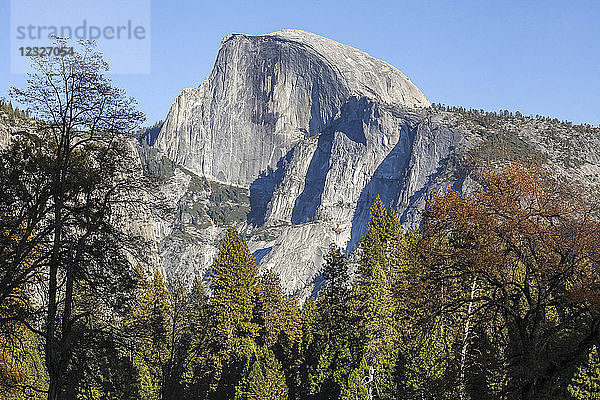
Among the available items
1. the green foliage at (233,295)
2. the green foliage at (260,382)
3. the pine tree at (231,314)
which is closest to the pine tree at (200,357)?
the pine tree at (231,314)

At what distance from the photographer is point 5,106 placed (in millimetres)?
103562

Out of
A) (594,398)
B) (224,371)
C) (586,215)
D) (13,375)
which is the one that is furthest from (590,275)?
(224,371)

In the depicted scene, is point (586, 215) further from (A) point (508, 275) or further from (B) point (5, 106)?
(B) point (5, 106)

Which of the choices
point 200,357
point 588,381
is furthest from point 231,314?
point 588,381

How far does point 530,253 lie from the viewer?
65.8ft

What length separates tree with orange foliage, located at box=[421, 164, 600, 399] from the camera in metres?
18.3

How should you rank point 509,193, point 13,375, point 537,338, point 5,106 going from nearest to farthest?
point 537,338
point 509,193
point 13,375
point 5,106

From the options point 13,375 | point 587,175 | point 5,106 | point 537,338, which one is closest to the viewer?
point 537,338

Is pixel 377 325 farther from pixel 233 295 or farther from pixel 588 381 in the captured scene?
pixel 588 381

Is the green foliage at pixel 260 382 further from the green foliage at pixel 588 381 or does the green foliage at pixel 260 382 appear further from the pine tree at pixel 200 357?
the green foliage at pixel 588 381

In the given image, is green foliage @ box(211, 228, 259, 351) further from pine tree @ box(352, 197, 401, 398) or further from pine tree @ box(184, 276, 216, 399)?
pine tree @ box(352, 197, 401, 398)

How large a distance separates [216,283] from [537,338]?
98.9 feet

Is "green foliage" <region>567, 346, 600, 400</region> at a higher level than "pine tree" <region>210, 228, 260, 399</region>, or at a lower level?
lower

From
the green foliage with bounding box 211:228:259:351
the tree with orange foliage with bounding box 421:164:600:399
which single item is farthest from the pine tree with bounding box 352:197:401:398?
the tree with orange foliage with bounding box 421:164:600:399
